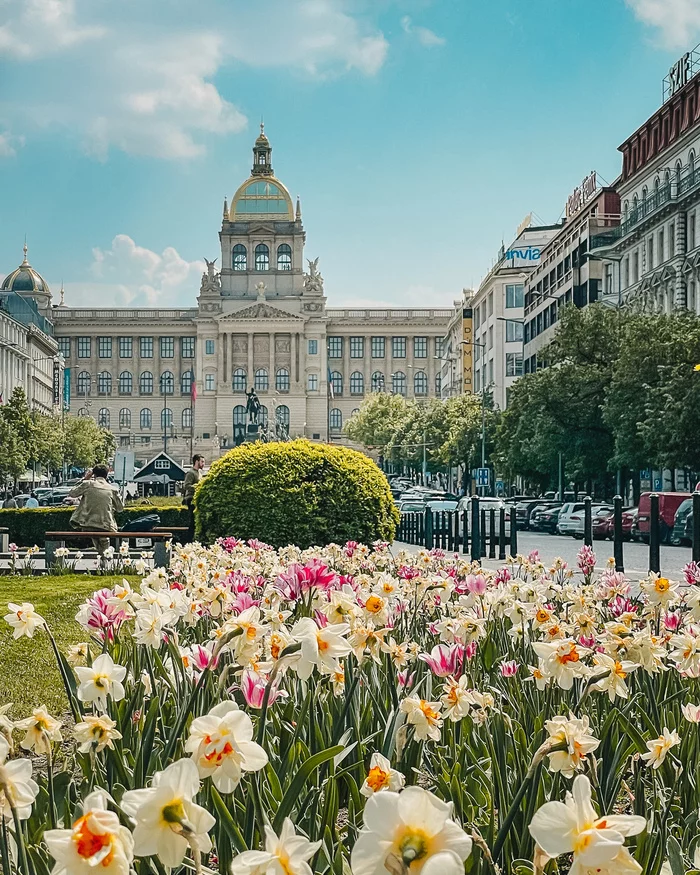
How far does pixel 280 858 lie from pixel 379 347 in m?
157

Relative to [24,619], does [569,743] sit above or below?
below

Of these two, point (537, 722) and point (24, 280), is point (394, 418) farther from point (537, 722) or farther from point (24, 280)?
point (537, 722)

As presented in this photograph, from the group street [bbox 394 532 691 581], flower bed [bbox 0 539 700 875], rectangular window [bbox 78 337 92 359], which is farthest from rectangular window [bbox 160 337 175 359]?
flower bed [bbox 0 539 700 875]

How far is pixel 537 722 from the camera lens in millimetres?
4043

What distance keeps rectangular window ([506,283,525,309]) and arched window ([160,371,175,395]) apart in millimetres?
72112

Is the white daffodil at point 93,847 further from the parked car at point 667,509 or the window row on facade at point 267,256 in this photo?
the window row on facade at point 267,256

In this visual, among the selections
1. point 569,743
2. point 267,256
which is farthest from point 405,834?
point 267,256

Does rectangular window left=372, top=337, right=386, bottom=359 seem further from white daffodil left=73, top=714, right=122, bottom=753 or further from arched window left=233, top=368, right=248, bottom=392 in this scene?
white daffodil left=73, top=714, right=122, bottom=753

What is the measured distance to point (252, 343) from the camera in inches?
5842

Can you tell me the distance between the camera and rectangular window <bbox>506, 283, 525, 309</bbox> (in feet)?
302

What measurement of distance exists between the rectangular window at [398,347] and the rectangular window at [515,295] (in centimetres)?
6563

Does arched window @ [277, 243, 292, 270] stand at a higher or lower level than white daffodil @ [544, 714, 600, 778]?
higher

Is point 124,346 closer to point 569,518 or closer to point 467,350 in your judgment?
point 467,350

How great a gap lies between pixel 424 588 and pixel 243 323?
143246mm
